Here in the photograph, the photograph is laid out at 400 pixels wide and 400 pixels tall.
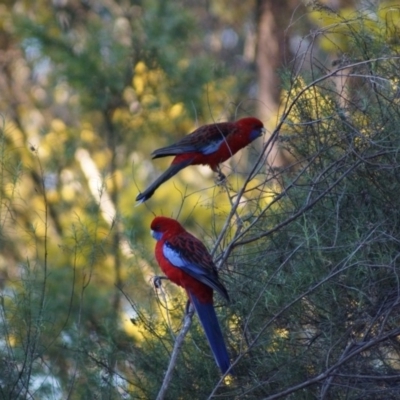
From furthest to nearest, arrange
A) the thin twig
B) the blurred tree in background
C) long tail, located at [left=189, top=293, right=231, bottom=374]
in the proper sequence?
long tail, located at [left=189, top=293, right=231, bottom=374]
the blurred tree in background
the thin twig

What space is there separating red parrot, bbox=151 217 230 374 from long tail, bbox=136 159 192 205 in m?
0.27

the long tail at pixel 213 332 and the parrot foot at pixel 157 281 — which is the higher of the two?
the parrot foot at pixel 157 281

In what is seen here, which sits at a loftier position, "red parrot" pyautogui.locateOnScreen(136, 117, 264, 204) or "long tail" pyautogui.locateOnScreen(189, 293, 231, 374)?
"red parrot" pyautogui.locateOnScreen(136, 117, 264, 204)

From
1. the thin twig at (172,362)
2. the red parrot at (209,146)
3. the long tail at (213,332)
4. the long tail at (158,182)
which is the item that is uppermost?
the red parrot at (209,146)

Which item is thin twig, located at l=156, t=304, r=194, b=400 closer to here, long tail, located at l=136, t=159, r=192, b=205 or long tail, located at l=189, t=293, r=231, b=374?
long tail, located at l=189, t=293, r=231, b=374

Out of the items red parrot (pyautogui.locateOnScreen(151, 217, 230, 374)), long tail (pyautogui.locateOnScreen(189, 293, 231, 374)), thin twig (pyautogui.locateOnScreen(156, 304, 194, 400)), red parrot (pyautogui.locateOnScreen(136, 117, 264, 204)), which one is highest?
red parrot (pyautogui.locateOnScreen(136, 117, 264, 204))

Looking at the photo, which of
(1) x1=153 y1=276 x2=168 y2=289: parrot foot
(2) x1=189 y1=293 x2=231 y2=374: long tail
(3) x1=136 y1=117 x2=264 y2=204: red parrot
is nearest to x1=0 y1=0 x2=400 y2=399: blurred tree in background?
(1) x1=153 y1=276 x2=168 y2=289: parrot foot

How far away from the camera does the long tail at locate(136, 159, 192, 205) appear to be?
5.31 meters

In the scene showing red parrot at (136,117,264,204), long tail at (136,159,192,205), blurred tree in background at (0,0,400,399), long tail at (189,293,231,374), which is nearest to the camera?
blurred tree in background at (0,0,400,399)

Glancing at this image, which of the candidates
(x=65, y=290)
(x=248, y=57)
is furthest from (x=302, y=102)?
(x=248, y=57)

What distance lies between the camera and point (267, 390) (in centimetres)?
429

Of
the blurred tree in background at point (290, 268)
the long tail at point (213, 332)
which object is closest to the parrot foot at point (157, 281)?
the blurred tree in background at point (290, 268)

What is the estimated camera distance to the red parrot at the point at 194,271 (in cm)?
426

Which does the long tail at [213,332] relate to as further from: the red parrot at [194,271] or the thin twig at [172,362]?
the thin twig at [172,362]
